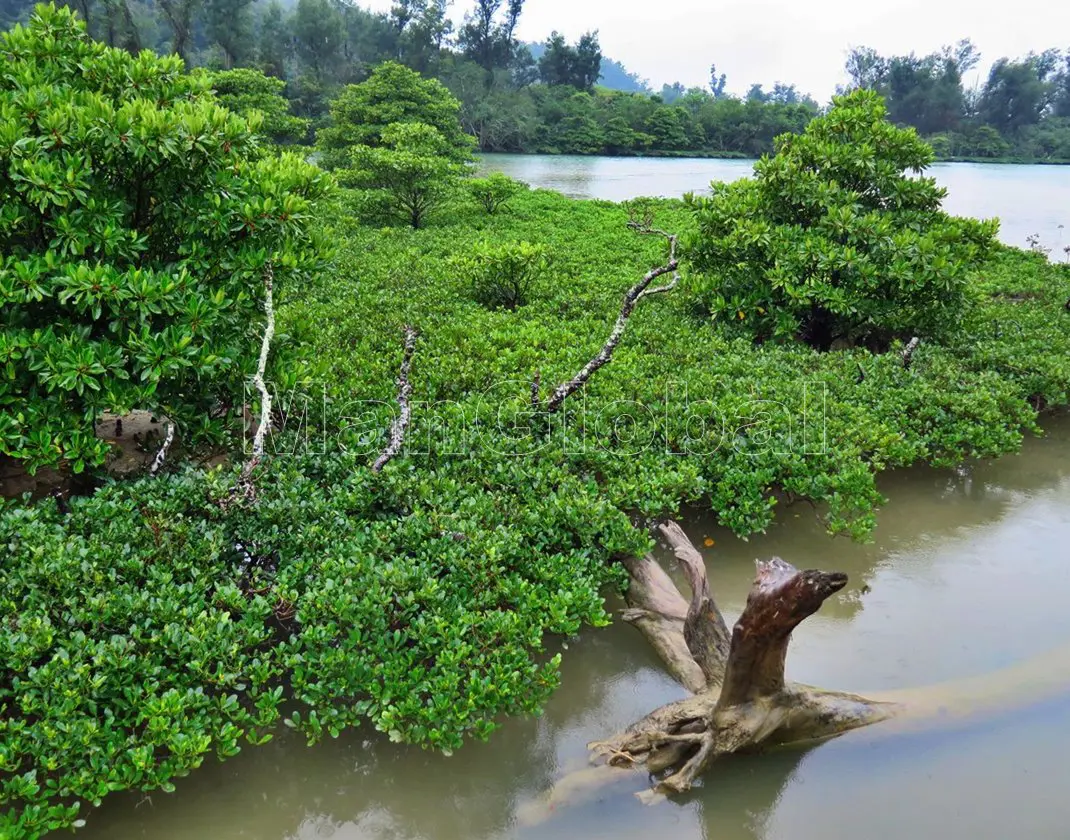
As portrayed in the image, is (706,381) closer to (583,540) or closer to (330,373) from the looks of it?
(583,540)

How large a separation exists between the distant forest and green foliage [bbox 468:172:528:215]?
3559 centimetres

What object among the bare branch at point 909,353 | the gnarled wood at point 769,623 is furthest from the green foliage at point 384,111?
the gnarled wood at point 769,623

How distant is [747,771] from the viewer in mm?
3617

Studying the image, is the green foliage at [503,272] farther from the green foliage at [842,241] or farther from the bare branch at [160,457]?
the bare branch at [160,457]

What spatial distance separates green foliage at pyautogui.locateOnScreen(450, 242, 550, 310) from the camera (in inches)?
360

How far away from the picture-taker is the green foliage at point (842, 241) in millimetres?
7438

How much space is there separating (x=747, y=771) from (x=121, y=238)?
14.7 feet

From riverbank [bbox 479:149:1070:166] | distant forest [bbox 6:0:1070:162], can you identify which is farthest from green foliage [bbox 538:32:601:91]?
riverbank [bbox 479:149:1070:166]

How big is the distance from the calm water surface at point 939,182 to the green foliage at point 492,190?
4707mm

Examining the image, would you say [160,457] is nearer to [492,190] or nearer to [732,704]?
[732,704]

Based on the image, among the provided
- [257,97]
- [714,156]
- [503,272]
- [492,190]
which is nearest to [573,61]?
[714,156]

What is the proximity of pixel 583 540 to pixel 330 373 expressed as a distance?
2.87 meters

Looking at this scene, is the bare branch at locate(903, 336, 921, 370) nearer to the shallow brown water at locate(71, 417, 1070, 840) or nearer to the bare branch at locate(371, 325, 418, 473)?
the shallow brown water at locate(71, 417, 1070, 840)

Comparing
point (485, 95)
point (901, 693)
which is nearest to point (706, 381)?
point (901, 693)
